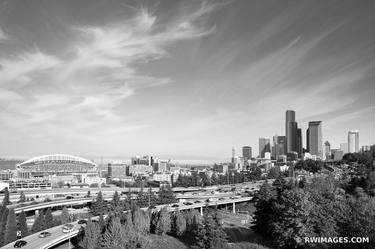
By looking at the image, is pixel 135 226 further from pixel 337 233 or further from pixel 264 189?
pixel 337 233

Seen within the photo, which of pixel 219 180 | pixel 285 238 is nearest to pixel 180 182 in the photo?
pixel 219 180

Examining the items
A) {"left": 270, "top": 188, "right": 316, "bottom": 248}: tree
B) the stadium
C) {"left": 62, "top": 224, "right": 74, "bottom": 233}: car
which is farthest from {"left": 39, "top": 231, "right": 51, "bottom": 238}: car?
the stadium

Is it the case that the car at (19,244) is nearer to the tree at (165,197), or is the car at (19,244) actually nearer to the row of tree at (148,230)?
the row of tree at (148,230)

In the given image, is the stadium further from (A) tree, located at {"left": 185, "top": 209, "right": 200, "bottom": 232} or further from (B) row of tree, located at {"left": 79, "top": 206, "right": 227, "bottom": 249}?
(B) row of tree, located at {"left": 79, "top": 206, "right": 227, "bottom": 249}

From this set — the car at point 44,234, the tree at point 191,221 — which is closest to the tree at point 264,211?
the tree at point 191,221

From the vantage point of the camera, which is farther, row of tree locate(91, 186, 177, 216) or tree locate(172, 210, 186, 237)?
row of tree locate(91, 186, 177, 216)

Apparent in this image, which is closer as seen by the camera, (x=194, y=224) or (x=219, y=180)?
(x=194, y=224)
